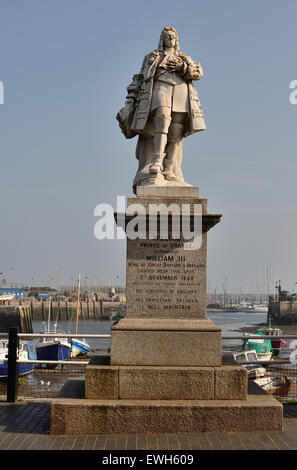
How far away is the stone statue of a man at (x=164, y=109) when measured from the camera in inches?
335

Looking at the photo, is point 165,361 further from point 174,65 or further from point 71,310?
point 71,310

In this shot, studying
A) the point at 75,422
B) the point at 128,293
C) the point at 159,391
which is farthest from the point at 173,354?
the point at 75,422

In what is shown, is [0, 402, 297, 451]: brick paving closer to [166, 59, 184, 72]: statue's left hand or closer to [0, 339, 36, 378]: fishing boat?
[166, 59, 184, 72]: statue's left hand

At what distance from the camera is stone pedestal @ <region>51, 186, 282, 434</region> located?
6789mm

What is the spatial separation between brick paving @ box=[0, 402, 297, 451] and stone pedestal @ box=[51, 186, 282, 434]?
5.7 inches

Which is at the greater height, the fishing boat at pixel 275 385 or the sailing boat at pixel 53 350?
the fishing boat at pixel 275 385

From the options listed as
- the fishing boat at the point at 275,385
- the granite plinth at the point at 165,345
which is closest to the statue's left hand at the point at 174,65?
the granite plinth at the point at 165,345

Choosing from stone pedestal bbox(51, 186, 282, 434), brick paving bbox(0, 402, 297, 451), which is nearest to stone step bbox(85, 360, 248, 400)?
stone pedestal bbox(51, 186, 282, 434)

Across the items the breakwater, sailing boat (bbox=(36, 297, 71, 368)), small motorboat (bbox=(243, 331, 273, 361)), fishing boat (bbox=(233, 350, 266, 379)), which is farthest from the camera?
the breakwater

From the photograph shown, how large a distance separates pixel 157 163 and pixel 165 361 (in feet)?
9.61

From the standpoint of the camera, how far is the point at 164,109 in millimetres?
8461

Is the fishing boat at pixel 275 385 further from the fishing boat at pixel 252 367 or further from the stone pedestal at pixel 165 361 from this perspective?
the stone pedestal at pixel 165 361

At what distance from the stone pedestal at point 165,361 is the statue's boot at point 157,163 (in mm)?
347
